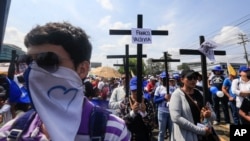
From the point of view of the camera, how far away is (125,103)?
18.8 ft

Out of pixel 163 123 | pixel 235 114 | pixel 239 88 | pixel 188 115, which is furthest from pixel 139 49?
pixel 235 114

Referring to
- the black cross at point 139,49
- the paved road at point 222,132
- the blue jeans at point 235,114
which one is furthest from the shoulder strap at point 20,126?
the blue jeans at point 235,114

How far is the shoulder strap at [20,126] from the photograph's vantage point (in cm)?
137

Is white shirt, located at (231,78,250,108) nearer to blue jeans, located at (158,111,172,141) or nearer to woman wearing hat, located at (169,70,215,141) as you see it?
blue jeans, located at (158,111,172,141)

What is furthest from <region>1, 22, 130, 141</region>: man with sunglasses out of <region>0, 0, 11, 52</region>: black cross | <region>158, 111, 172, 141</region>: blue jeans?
<region>158, 111, 172, 141</region>: blue jeans

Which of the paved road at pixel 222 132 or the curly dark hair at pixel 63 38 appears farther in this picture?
the paved road at pixel 222 132

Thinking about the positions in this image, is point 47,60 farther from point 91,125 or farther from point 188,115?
point 188,115

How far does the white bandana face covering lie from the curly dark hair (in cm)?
13

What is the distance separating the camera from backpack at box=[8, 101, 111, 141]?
1.37 metres

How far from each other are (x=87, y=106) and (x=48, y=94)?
0.24m

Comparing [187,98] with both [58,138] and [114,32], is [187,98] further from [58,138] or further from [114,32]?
[58,138]

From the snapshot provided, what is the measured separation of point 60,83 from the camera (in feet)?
4.46

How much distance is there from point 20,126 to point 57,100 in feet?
0.93

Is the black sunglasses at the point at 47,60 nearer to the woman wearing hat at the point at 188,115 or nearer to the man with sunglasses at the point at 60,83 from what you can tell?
the man with sunglasses at the point at 60,83
